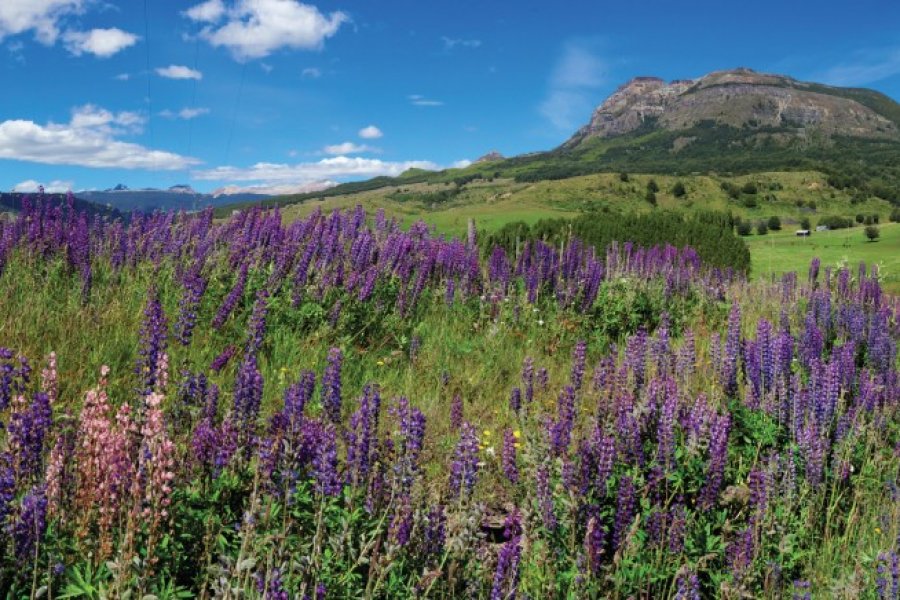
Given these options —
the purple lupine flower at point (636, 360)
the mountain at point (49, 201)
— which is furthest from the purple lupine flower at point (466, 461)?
the mountain at point (49, 201)

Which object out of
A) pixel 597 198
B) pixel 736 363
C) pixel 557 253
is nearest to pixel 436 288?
pixel 557 253

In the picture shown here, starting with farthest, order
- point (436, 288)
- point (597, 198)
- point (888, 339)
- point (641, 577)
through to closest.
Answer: point (597, 198)
point (436, 288)
point (888, 339)
point (641, 577)

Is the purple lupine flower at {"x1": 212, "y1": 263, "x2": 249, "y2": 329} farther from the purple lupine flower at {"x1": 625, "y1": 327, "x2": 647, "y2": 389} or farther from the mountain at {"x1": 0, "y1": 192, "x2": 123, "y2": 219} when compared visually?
the purple lupine flower at {"x1": 625, "y1": 327, "x2": 647, "y2": 389}

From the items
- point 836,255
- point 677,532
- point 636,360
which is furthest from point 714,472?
point 836,255

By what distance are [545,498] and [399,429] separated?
84cm

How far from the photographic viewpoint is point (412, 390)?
234 inches

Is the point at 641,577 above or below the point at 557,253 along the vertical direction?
below

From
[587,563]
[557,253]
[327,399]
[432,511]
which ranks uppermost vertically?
[557,253]

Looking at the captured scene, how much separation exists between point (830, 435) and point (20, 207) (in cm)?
926

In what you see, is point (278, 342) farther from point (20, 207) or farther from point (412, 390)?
point (20, 207)

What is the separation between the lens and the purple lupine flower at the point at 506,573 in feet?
8.47

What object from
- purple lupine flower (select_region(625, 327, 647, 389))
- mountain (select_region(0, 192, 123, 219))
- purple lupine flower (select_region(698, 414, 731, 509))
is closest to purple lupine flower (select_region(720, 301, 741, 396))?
purple lupine flower (select_region(625, 327, 647, 389))

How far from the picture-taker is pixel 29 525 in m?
2.17

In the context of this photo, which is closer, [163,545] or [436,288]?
[163,545]
